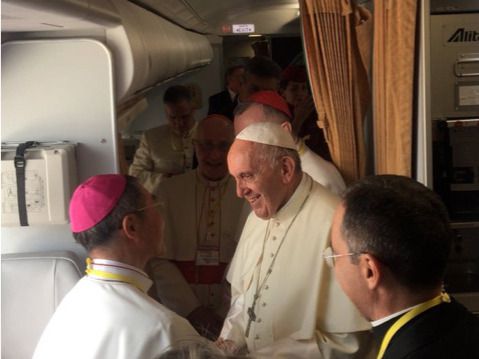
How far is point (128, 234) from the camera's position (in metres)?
2.02

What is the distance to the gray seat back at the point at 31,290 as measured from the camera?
242 centimetres

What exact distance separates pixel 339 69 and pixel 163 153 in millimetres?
1936

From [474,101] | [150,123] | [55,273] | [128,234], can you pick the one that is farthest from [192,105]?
[128,234]

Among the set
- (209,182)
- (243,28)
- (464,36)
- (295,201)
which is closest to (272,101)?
(209,182)

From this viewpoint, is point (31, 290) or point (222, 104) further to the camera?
point (222, 104)

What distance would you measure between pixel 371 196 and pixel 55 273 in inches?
56.2

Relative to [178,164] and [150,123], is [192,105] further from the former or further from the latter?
[150,123]

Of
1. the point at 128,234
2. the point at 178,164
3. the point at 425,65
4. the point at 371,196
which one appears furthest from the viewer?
the point at 178,164

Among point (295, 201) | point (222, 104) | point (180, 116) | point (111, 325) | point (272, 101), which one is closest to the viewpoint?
point (111, 325)

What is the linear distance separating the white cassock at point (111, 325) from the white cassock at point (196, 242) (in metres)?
1.37

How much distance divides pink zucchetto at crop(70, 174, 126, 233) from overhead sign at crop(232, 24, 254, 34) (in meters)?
5.44

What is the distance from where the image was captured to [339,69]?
2963 millimetres

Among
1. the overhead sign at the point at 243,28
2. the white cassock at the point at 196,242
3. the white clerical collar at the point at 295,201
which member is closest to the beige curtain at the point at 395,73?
the white clerical collar at the point at 295,201

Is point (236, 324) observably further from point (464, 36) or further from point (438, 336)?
point (464, 36)
